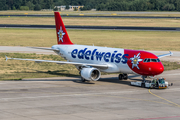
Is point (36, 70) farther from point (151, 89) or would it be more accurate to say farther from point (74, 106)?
point (74, 106)

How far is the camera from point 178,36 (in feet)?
343

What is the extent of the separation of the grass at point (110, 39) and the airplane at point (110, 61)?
37.1 metres

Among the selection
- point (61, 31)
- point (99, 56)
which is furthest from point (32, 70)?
point (99, 56)

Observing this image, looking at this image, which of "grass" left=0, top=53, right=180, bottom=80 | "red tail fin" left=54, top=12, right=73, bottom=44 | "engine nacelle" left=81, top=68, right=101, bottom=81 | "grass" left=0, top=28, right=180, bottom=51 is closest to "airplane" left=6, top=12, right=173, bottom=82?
"engine nacelle" left=81, top=68, right=101, bottom=81

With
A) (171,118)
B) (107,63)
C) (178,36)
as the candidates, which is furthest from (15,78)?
(178,36)

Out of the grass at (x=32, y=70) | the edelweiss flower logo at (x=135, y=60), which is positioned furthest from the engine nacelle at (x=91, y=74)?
the grass at (x=32, y=70)

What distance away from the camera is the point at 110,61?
42.8m

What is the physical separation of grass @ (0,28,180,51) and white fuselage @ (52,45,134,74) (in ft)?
119

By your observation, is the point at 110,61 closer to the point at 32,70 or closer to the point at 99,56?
the point at 99,56

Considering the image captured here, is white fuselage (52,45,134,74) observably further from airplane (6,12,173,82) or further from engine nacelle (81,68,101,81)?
engine nacelle (81,68,101,81)

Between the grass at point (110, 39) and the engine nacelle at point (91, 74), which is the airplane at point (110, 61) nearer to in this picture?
the engine nacelle at point (91, 74)

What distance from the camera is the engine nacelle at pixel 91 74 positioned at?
41.1 m

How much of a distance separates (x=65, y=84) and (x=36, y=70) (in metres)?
13.4

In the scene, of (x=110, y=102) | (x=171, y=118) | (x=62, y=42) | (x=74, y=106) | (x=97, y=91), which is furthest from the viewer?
(x=62, y=42)
